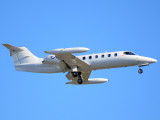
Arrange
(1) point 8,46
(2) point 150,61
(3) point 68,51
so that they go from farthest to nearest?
(1) point 8,46
(2) point 150,61
(3) point 68,51

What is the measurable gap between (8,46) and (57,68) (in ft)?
19.5

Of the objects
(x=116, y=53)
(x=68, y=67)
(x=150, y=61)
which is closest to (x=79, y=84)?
(x=68, y=67)

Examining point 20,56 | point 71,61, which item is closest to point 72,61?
point 71,61

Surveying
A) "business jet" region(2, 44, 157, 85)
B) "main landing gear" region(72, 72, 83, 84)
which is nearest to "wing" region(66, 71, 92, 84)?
"business jet" region(2, 44, 157, 85)

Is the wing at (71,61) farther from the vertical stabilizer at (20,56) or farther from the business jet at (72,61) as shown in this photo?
the vertical stabilizer at (20,56)

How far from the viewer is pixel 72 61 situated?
35375mm

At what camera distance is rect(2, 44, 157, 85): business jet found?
3484cm

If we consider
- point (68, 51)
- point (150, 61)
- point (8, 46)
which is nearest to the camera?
point (68, 51)

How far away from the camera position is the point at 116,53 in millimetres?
35219

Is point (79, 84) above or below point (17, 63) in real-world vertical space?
below

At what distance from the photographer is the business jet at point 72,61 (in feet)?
114

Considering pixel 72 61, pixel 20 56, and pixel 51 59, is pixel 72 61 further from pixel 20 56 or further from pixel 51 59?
pixel 20 56

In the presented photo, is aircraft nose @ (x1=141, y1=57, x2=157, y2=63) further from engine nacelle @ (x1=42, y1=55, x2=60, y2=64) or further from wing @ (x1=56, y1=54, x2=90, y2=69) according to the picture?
engine nacelle @ (x1=42, y1=55, x2=60, y2=64)

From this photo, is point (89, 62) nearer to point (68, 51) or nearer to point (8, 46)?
point (68, 51)
